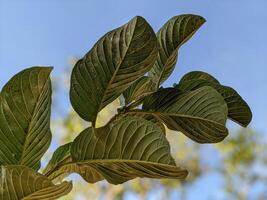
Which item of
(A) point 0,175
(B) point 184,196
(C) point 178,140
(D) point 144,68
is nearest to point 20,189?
(A) point 0,175

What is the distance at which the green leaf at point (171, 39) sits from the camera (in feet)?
1.32

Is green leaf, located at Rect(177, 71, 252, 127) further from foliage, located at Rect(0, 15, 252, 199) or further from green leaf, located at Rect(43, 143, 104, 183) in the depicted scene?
green leaf, located at Rect(43, 143, 104, 183)

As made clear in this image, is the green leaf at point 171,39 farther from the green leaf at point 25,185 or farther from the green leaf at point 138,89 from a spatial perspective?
the green leaf at point 25,185

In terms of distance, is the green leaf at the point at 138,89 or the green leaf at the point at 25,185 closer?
the green leaf at the point at 25,185

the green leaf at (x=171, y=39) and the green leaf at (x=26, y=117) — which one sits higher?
the green leaf at (x=171, y=39)

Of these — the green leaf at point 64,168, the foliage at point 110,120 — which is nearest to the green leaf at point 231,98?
the foliage at point 110,120

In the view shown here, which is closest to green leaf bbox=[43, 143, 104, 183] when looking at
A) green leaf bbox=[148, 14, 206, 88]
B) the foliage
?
the foliage

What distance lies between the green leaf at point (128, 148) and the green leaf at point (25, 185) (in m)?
0.03

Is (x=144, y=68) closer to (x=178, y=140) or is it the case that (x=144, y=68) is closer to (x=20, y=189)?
(x=20, y=189)

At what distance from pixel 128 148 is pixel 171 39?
13 centimetres

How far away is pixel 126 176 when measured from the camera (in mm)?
354

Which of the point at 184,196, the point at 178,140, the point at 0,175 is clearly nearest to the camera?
the point at 0,175

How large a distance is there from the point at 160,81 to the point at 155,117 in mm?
46

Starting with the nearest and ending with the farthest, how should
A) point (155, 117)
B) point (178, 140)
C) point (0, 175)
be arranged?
point (0, 175) → point (155, 117) → point (178, 140)
